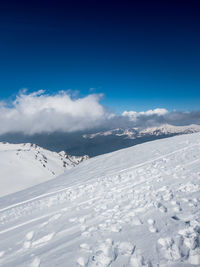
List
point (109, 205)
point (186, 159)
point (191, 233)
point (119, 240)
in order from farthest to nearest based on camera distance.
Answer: point (186, 159), point (109, 205), point (119, 240), point (191, 233)

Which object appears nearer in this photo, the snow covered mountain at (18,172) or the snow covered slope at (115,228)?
the snow covered slope at (115,228)

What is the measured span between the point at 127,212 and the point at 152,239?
5.82 feet

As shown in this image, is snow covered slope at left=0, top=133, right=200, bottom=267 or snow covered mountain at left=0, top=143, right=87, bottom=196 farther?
snow covered mountain at left=0, top=143, right=87, bottom=196

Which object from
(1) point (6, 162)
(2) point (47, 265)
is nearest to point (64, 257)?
(2) point (47, 265)

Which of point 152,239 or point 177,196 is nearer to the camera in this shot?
point 152,239

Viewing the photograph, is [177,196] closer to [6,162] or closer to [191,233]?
[191,233]

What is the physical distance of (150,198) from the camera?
6758mm

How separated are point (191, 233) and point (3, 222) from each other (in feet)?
26.7

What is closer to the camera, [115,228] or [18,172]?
[115,228]

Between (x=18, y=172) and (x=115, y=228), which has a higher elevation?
(x=115, y=228)

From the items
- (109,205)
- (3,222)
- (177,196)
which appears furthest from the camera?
(3,222)

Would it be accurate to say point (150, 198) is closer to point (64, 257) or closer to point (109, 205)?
point (109, 205)

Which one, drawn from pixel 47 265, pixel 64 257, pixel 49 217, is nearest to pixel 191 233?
pixel 64 257

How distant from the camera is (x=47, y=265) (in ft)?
13.6
